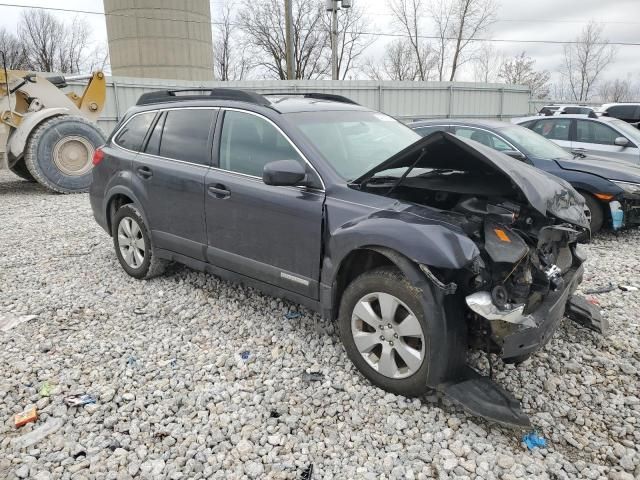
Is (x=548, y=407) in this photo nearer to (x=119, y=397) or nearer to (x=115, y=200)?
(x=119, y=397)

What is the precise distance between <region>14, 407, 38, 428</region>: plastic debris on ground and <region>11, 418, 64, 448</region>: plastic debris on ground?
9 centimetres

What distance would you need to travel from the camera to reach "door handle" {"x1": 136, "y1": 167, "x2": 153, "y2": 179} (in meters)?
4.65

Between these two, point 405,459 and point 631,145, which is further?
point 631,145

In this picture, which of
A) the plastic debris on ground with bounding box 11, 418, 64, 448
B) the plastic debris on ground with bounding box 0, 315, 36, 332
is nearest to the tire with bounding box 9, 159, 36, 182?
the plastic debris on ground with bounding box 0, 315, 36, 332

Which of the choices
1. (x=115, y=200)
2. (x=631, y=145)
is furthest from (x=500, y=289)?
(x=631, y=145)

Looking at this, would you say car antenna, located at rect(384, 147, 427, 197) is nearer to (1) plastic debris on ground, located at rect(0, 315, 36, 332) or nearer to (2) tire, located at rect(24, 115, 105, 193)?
(1) plastic debris on ground, located at rect(0, 315, 36, 332)

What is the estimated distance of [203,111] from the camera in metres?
4.34

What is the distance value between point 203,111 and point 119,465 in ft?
9.35

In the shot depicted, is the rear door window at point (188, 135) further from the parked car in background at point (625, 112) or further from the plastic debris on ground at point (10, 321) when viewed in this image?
the parked car in background at point (625, 112)

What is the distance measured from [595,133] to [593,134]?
1.4 inches

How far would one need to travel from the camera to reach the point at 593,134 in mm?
9234

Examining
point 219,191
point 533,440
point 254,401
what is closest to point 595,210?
point 533,440

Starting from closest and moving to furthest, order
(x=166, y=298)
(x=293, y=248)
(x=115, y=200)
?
1. (x=293, y=248)
2. (x=166, y=298)
3. (x=115, y=200)

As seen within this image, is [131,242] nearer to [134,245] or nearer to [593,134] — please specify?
[134,245]
